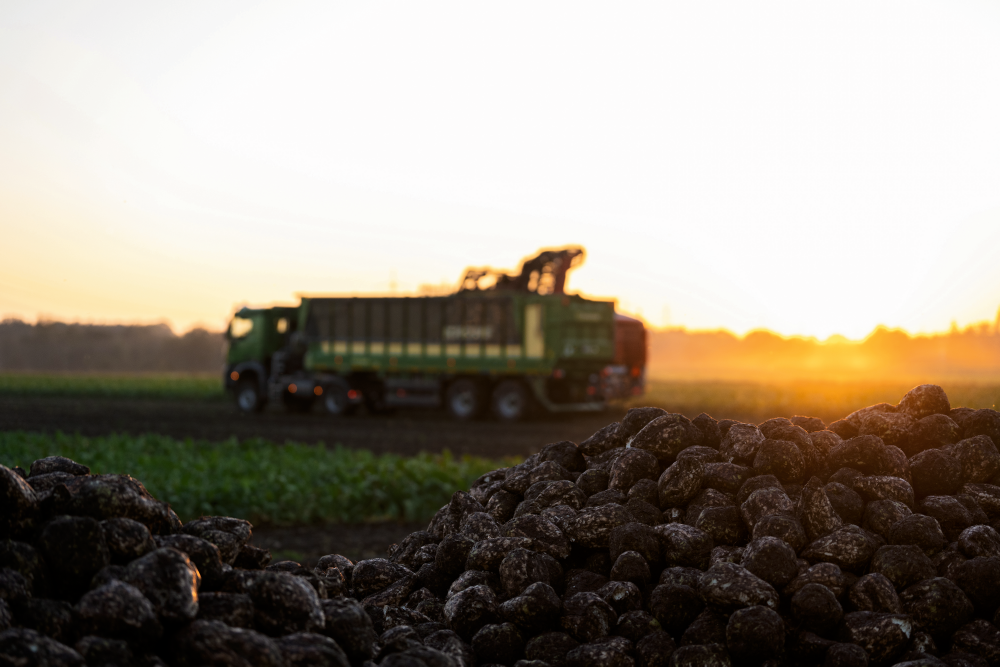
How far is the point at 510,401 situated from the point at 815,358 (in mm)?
48869

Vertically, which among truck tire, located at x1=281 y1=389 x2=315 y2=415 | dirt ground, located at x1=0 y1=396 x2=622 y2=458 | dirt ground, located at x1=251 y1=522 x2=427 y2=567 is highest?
truck tire, located at x1=281 y1=389 x2=315 y2=415

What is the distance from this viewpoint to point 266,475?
37.7ft

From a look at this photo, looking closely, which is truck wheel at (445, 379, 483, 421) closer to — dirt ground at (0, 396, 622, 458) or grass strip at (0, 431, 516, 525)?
dirt ground at (0, 396, 622, 458)

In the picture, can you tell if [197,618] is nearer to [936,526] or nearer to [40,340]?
[936,526]

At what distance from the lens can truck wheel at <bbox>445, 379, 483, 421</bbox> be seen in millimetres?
21672

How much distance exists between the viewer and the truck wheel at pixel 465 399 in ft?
71.1

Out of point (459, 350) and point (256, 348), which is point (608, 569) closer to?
point (459, 350)

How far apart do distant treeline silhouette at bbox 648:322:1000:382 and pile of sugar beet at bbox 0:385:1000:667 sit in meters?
3.80

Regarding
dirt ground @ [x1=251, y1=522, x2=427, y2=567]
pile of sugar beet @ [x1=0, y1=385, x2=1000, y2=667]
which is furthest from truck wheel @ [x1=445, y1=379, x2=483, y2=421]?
pile of sugar beet @ [x1=0, y1=385, x2=1000, y2=667]

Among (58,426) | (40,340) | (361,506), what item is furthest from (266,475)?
(40,340)

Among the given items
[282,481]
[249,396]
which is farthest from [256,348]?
[282,481]

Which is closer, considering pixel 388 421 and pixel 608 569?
pixel 608 569

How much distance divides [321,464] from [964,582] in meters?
10.1

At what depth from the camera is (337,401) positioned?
77.3 ft
